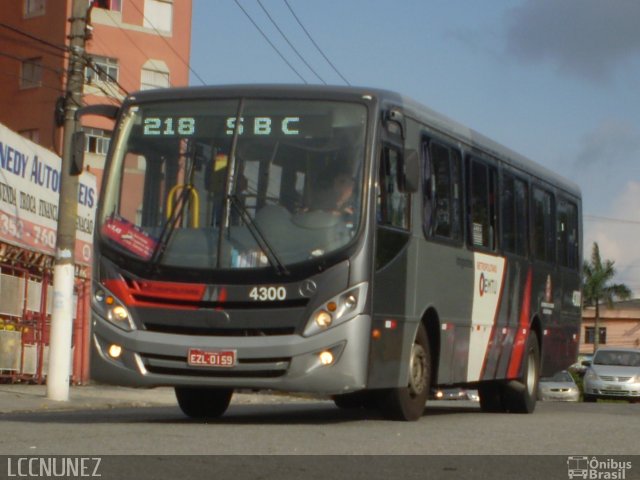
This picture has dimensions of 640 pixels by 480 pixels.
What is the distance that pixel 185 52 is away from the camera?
4903 cm

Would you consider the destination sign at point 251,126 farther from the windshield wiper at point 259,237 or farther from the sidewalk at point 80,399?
the sidewalk at point 80,399

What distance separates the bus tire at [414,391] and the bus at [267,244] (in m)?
0.02

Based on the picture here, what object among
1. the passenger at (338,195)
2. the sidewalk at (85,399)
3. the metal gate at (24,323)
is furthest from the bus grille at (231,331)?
the metal gate at (24,323)

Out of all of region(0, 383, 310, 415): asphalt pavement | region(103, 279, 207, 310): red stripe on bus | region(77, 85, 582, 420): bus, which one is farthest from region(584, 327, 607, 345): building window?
region(103, 279, 207, 310): red stripe on bus

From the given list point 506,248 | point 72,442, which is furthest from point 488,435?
point 506,248

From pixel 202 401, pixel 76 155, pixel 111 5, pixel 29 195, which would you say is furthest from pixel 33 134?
pixel 76 155

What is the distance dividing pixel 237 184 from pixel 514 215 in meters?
6.09

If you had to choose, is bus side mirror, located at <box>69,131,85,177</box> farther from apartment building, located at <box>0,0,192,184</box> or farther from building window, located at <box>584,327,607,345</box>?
building window, located at <box>584,327,607,345</box>

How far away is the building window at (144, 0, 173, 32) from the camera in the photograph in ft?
157

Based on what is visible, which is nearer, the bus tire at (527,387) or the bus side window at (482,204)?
the bus side window at (482,204)

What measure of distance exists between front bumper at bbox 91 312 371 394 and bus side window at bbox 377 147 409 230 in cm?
110

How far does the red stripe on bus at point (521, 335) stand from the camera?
19.2 meters
